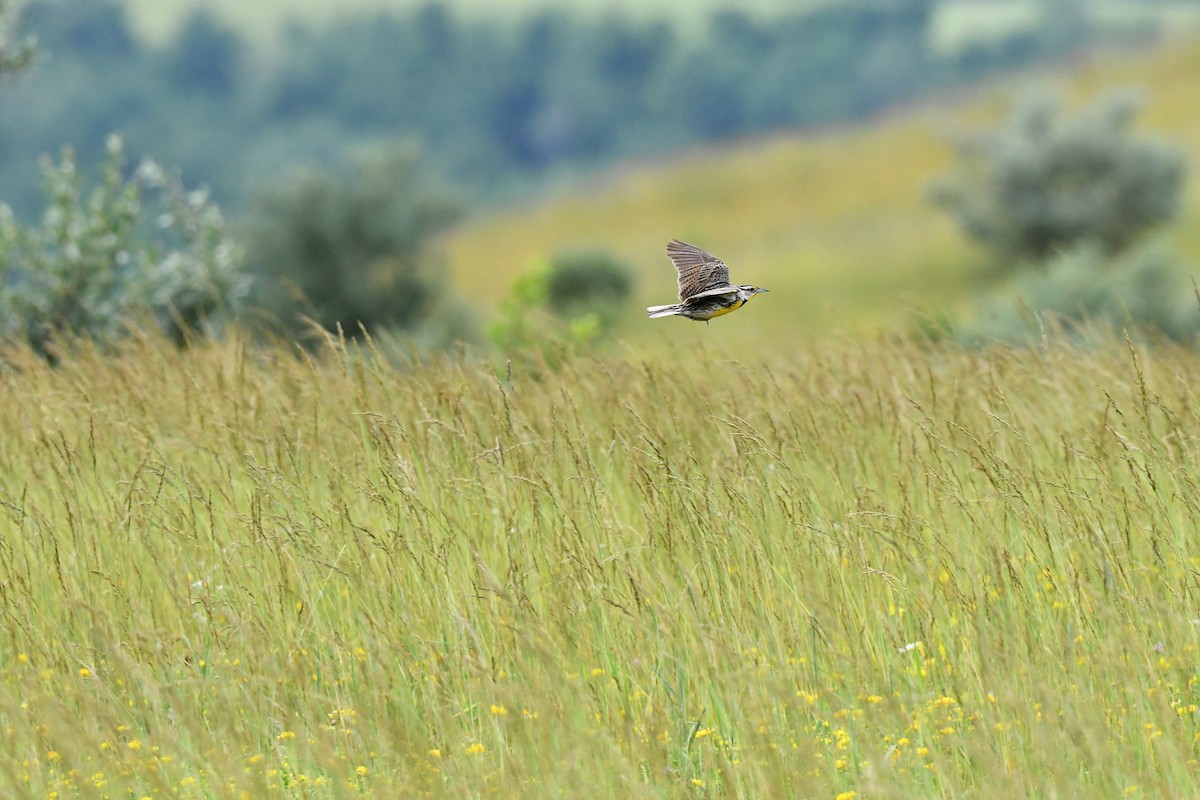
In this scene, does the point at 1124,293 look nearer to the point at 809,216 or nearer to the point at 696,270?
the point at 696,270

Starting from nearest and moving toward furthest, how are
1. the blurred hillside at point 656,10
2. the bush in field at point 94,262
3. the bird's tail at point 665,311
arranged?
the bird's tail at point 665,311 → the bush in field at point 94,262 → the blurred hillside at point 656,10

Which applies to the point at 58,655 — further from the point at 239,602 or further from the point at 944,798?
the point at 944,798

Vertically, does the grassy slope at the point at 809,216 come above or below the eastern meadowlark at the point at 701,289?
below

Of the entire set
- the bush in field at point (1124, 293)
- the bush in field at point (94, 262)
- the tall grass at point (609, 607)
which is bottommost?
the bush in field at point (1124, 293)

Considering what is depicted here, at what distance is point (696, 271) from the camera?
15.4ft

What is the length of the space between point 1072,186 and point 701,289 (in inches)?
1039

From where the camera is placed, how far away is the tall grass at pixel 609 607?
3338 mm

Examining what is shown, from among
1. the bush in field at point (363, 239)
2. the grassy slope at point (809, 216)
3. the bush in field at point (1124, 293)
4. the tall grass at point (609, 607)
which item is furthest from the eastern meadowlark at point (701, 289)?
the grassy slope at point (809, 216)

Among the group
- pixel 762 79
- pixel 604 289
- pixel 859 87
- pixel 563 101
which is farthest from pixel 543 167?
pixel 604 289

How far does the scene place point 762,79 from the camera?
146m

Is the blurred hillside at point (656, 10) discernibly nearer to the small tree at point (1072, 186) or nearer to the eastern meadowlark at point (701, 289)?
the small tree at point (1072, 186)

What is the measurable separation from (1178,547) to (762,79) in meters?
147

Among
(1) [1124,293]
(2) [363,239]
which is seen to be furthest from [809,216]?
(1) [1124,293]

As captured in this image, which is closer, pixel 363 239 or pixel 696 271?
pixel 696 271
